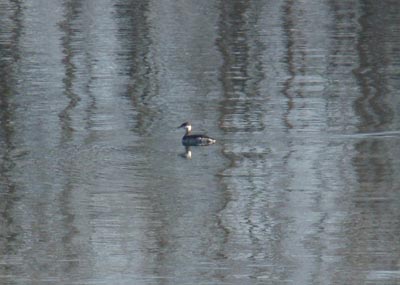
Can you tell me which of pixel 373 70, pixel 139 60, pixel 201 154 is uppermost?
pixel 201 154

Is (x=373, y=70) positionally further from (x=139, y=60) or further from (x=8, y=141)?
(x=8, y=141)

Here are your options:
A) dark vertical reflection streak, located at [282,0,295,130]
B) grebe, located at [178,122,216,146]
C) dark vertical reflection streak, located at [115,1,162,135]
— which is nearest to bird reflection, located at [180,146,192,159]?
grebe, located at [178,122,216,146]

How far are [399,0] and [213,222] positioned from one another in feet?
65.4

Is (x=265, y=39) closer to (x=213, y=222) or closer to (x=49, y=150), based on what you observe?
(x=49, y=150)

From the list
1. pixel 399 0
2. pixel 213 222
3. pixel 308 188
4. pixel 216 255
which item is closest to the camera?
pixel 216 255

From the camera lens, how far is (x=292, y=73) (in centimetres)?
2470

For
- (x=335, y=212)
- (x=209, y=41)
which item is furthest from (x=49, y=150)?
(x=209, y=41)

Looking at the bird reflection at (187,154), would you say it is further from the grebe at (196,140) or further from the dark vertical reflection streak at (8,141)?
the dark vertical reflection streak at (8,141)

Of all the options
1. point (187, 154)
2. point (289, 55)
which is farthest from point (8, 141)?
point (289, 55)

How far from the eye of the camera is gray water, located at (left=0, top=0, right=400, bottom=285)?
544 inches

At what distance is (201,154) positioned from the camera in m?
18.2

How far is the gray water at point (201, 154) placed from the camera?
13.8 meters

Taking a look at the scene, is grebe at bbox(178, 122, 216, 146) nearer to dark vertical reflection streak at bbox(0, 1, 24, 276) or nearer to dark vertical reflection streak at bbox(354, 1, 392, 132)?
dark vertical reflection streak at bbox(0, 1, 24, 276)

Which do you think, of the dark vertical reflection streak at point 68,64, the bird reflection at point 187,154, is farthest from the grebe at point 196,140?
the dark vertical reflection streak at point 68,64
